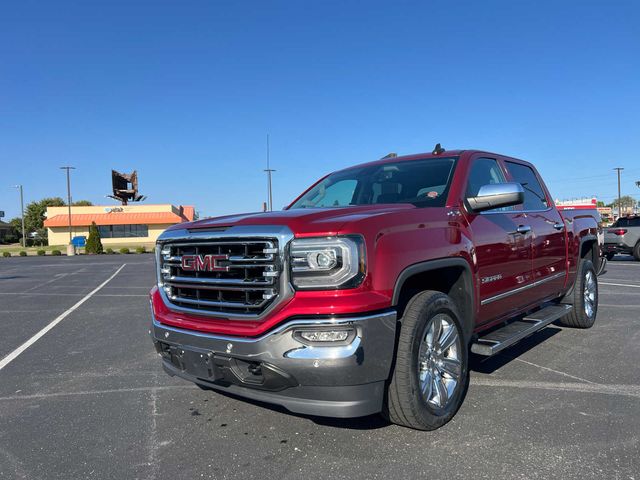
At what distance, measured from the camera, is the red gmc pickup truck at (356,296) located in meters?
2.59

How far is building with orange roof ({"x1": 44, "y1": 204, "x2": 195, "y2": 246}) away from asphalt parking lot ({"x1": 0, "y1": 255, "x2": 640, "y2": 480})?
52.0m

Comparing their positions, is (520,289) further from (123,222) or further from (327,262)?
(123,222)

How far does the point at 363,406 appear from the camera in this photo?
2.62 m

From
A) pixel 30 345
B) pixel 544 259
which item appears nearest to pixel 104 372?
pixel 30 345

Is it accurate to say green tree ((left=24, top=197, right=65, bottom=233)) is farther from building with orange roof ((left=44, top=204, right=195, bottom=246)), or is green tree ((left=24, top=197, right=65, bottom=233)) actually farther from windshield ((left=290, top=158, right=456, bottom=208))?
windshield ((left=290, top=158, right=456, bottom=208))

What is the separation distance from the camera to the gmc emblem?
297cm

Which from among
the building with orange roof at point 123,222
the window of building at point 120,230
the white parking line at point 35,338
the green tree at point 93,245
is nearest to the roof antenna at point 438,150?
the white parking line at point 35,338

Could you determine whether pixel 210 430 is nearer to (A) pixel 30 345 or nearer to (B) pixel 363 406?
(B) pixel 363 406

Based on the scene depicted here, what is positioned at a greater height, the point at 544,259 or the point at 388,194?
the point at 388,194

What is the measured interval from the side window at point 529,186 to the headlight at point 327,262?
2742 mm

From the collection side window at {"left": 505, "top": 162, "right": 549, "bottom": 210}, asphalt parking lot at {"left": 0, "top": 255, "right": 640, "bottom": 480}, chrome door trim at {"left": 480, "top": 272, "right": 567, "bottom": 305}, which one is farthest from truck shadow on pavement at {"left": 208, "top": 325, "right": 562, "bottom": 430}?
side window at {"left": 505, "top": 162, "right": 549, "bottom": 210}

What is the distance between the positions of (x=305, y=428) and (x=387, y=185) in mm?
2173

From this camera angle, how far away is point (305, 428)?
10.5ft

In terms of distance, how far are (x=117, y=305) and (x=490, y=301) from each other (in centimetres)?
742
